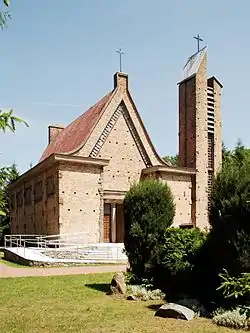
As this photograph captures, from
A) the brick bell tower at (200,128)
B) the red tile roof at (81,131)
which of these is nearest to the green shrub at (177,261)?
the red tile roof at (81,131)

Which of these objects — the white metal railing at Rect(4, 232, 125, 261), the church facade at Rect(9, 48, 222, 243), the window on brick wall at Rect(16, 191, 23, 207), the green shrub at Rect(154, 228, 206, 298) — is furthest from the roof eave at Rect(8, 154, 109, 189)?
the green shrub at Rect(154, 228, 206, 298)

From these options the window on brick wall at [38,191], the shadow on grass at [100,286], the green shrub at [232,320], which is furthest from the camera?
the window on brick wall at [38,191]

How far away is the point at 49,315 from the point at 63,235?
62.8 feet

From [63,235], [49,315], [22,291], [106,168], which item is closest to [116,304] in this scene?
[49,315]

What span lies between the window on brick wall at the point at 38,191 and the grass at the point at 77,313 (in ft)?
63.1

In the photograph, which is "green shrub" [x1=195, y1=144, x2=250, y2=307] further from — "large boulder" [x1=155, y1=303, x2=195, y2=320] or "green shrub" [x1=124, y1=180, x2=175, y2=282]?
"green shrub" [x1=124, y1=180, x2=175, y2=282]

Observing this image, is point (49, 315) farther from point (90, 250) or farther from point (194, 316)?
point (90, 250)

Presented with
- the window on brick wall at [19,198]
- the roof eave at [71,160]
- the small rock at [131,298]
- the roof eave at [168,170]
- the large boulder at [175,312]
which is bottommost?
the small rock at [131,298]

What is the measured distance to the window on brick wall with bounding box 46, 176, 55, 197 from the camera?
102ft

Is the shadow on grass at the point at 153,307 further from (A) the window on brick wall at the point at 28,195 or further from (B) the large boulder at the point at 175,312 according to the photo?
(A) the window on brick wall at the point at 28,195

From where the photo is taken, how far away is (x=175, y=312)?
33.0ft

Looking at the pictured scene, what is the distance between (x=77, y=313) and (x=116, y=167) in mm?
24181

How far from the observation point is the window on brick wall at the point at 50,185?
31.1 m

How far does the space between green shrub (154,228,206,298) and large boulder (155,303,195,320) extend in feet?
8.34
